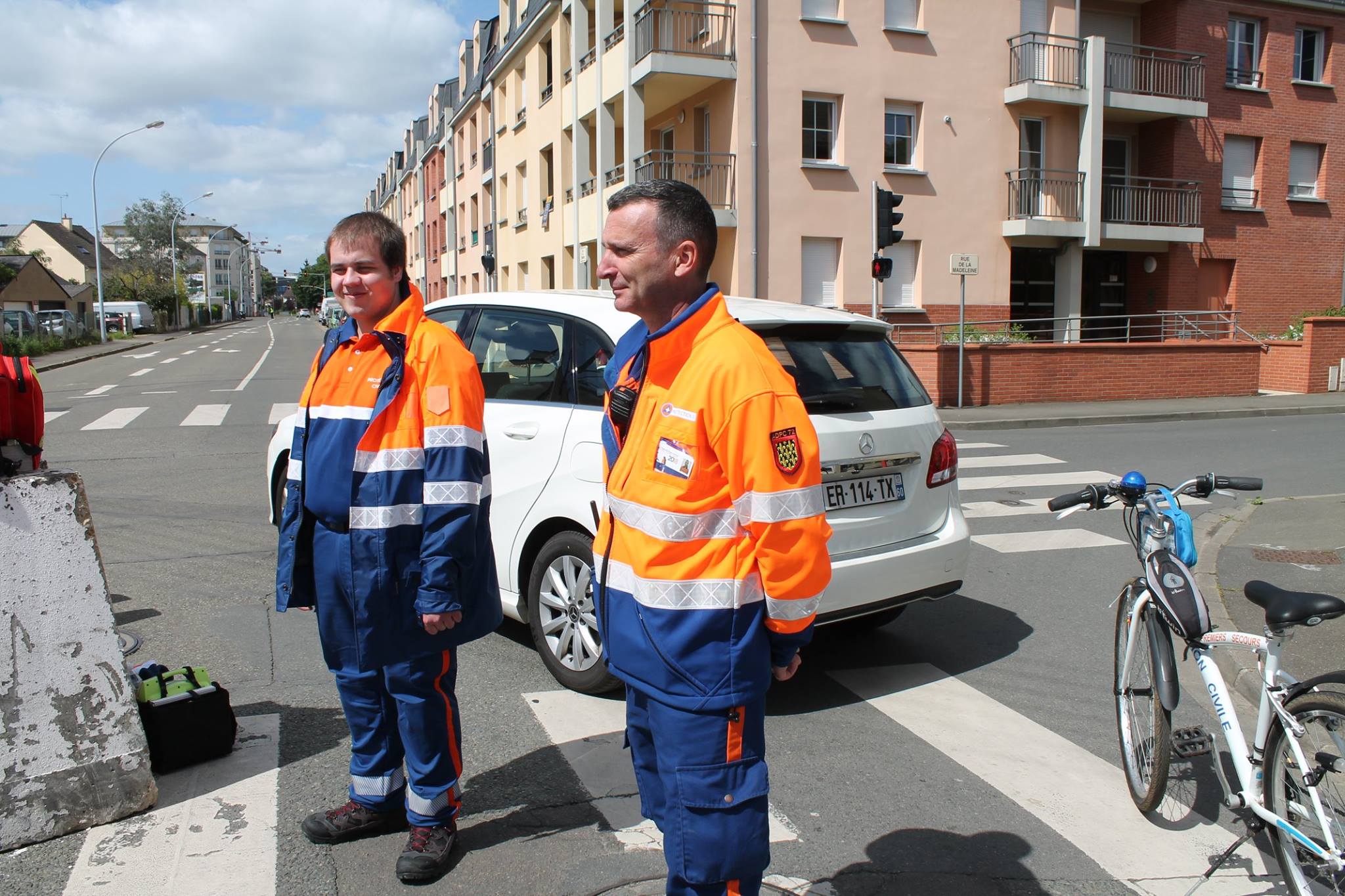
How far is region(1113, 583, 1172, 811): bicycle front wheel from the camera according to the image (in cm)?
346

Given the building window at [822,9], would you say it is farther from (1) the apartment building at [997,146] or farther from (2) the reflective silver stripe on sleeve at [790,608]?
(2) the reflective silver stripe on sleeve at [790,608]

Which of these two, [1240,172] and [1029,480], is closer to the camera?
[1029,480]

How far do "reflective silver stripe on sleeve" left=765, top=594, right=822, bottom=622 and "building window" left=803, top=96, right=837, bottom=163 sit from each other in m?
20.6

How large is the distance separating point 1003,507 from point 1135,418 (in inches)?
348

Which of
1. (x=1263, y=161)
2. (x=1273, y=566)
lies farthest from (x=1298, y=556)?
(x=1263, y=161)

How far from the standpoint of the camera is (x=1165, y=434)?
15.0 metres

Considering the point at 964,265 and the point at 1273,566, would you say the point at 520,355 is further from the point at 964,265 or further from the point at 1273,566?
the point at 964,265

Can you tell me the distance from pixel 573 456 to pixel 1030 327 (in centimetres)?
2177

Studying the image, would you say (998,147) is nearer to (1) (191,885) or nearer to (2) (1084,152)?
(2) (1084,152)

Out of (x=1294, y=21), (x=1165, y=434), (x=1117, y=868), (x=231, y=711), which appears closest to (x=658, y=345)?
(x=1117, y=868)

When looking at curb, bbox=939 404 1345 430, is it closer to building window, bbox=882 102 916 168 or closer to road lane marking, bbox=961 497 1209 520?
road lane marking, bbox=961 497 1209 520

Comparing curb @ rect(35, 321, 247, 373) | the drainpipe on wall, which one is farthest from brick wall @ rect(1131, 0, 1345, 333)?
curb @ rect(35, 321, 247, 373)

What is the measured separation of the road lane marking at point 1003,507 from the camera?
9.09 meters

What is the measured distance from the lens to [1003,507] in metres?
9.41
